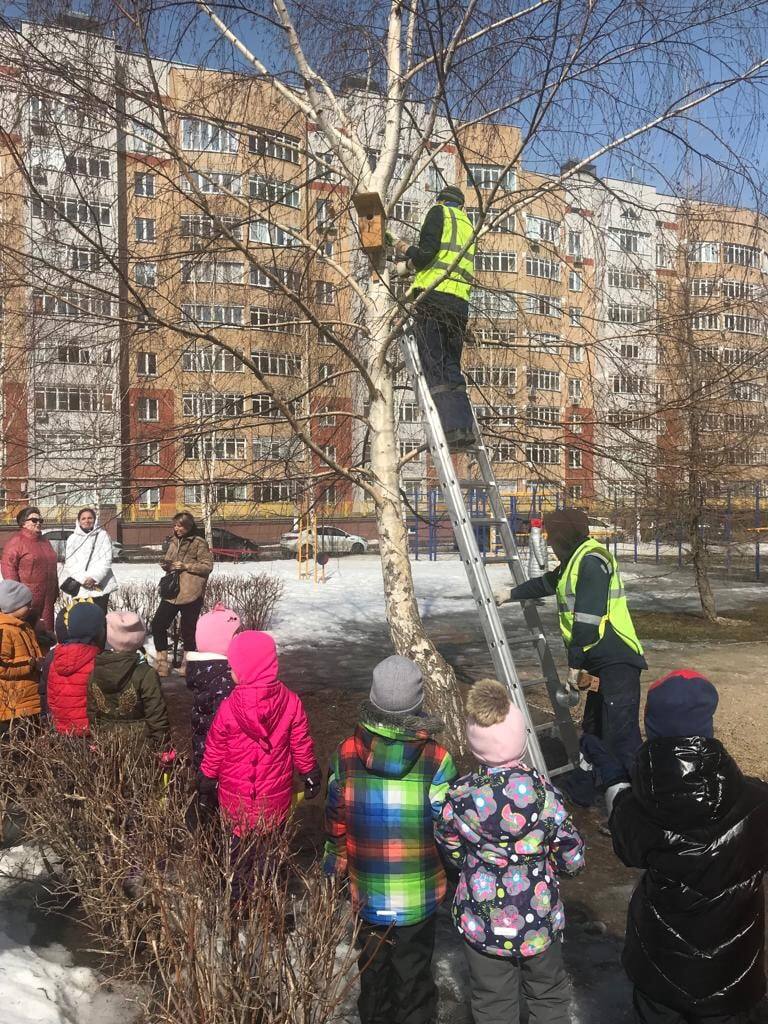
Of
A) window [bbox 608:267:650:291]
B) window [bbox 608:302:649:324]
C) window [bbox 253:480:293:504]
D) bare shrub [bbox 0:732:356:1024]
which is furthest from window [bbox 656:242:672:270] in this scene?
bare shrub [bbox 0:732:356:1024]

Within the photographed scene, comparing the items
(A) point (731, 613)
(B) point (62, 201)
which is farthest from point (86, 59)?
(A) point (731, 613)

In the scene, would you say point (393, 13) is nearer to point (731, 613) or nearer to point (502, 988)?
point (502, 988)

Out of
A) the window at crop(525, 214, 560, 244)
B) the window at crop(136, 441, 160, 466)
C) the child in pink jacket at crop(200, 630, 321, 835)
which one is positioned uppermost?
the window at crop(525, 214, 560, 244)

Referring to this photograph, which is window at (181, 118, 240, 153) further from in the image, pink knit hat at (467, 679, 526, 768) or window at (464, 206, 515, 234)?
pink knit hat at (467, 679, 526, 768)

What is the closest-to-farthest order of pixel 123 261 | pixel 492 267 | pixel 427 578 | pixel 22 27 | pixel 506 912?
pixel 506 912
pixel 22 27
pixel 123 261
pixel 492 267
pixel 427 578

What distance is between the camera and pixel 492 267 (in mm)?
6621

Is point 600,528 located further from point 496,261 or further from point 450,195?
point 450,195

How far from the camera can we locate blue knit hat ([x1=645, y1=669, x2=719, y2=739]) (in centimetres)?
237

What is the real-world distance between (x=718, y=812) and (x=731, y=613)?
1175cm

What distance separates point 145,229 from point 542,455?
3502 mm

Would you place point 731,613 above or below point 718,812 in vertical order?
below

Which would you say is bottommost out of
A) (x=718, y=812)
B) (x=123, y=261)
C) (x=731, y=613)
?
(x=731, y=613)

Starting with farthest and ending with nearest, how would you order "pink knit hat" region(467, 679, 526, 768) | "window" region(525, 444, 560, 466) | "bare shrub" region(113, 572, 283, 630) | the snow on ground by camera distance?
"bare shrub" region(113, 572, 283, 630) → "window" region(525, 444, 560, 466) → the snow on ground → "pink knit hat" region(467, 679, 526, 768)

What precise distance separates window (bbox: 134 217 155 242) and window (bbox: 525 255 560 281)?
296cm
